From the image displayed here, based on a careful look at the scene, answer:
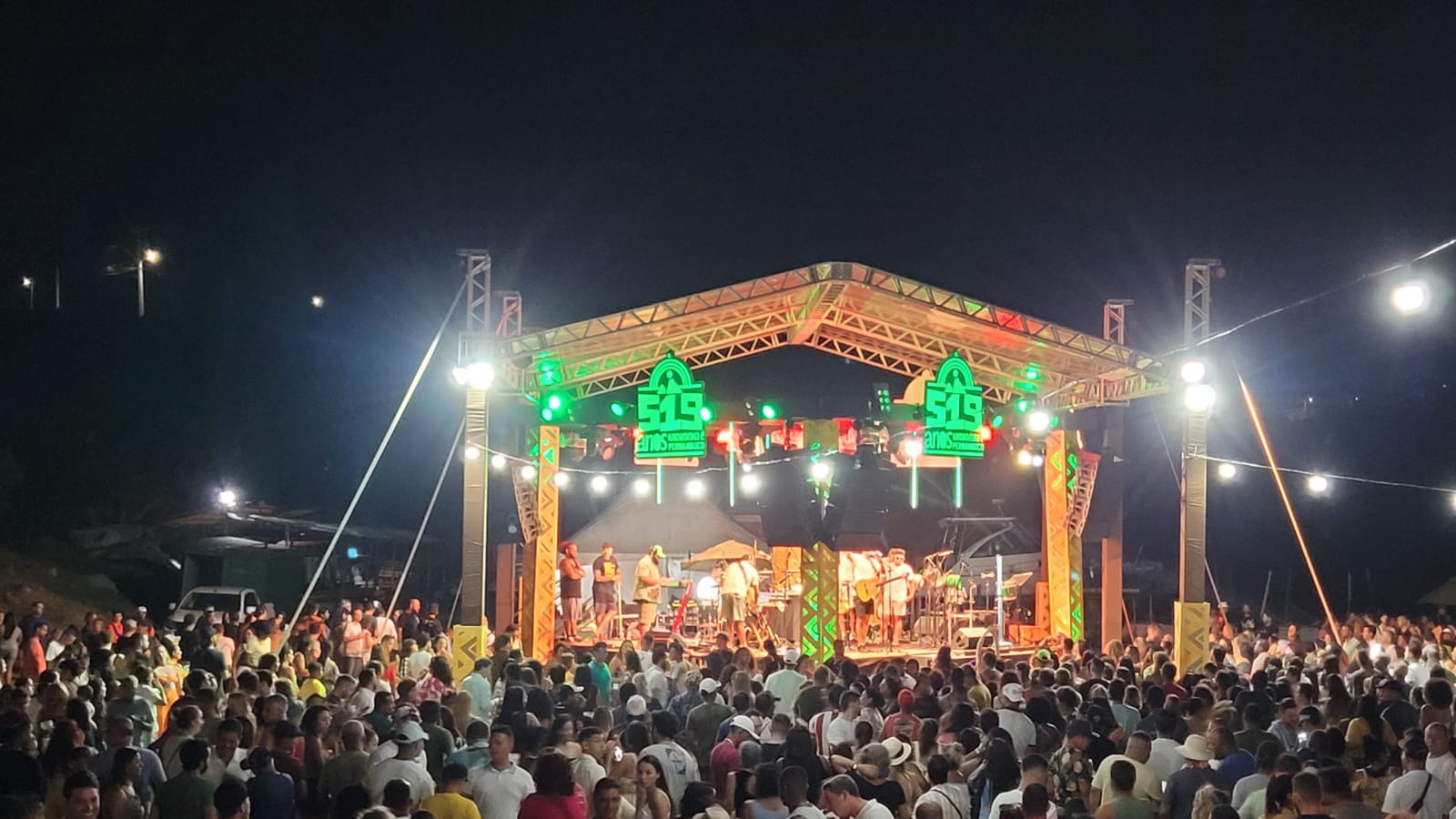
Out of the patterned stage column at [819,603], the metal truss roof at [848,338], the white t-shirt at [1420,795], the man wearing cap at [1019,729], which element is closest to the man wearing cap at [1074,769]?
the man wearing cap at [1019,729]

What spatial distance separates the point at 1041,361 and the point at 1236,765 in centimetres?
1335

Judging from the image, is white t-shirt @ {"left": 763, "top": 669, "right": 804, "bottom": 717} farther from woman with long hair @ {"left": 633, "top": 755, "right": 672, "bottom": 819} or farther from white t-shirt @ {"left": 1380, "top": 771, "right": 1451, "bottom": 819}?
white t-shirt @ {"left": 1380, "top": 771, "right": 1451, "bottom": 819}

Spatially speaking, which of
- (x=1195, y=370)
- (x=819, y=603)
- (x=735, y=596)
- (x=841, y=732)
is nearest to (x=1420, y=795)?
(x=841, y=732)

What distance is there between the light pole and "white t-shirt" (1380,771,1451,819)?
4077 centimetres

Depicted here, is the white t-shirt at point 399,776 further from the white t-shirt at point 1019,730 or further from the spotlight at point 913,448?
the spotlight at point 913,448

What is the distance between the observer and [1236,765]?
24.2ft

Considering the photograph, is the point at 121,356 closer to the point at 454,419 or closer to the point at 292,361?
the point at 292,361

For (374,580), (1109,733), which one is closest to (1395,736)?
(1109,733)

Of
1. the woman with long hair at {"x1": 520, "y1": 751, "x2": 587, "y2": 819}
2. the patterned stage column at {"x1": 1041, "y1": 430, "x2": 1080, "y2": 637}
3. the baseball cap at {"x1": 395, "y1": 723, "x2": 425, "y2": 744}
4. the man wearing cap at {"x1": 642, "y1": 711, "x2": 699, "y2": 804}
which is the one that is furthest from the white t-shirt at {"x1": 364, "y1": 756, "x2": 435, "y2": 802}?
the patterned stage column at {"x1": 1041, "y1": 430, "x2": 1080, "y2": 637}

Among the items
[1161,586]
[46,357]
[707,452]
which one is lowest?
[1161,586]

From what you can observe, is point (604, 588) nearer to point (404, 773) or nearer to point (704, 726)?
point (704, 726)

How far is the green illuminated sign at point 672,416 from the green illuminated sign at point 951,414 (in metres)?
3.28

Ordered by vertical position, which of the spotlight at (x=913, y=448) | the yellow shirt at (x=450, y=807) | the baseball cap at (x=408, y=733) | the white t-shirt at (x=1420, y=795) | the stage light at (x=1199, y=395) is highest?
the stage light at (x=1199, y=395)

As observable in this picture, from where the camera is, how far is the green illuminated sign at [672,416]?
55.5 ft
